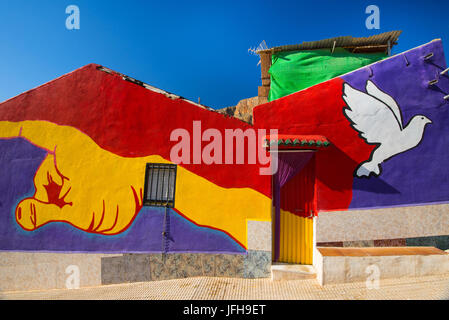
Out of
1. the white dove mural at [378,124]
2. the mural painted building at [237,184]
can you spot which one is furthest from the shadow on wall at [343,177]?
the white dove mural at [378,124]

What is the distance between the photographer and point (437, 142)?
17.2ft

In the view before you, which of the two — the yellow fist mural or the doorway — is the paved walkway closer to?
the doorway

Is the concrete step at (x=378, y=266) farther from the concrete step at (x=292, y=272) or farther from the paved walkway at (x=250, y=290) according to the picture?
the concrete step at (x=292, y=272)

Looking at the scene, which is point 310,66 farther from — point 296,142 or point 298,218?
point 298,218

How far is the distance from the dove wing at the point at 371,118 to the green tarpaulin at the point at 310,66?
3.92 m

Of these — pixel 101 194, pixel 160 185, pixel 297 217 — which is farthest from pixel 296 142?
pixel 101 194

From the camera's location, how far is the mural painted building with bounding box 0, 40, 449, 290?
5145 mm

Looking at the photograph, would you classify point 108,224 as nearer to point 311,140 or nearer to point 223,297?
point 223,297

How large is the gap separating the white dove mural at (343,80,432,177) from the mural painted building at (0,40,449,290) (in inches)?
0.9

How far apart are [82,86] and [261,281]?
6342 millimetres

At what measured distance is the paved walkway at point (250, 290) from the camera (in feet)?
13.0

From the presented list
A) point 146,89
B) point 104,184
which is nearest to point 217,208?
point 104,184

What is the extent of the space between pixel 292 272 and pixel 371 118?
3841 millimetres

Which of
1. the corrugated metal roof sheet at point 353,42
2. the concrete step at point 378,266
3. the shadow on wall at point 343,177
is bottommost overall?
the concrete step at point 378,266
